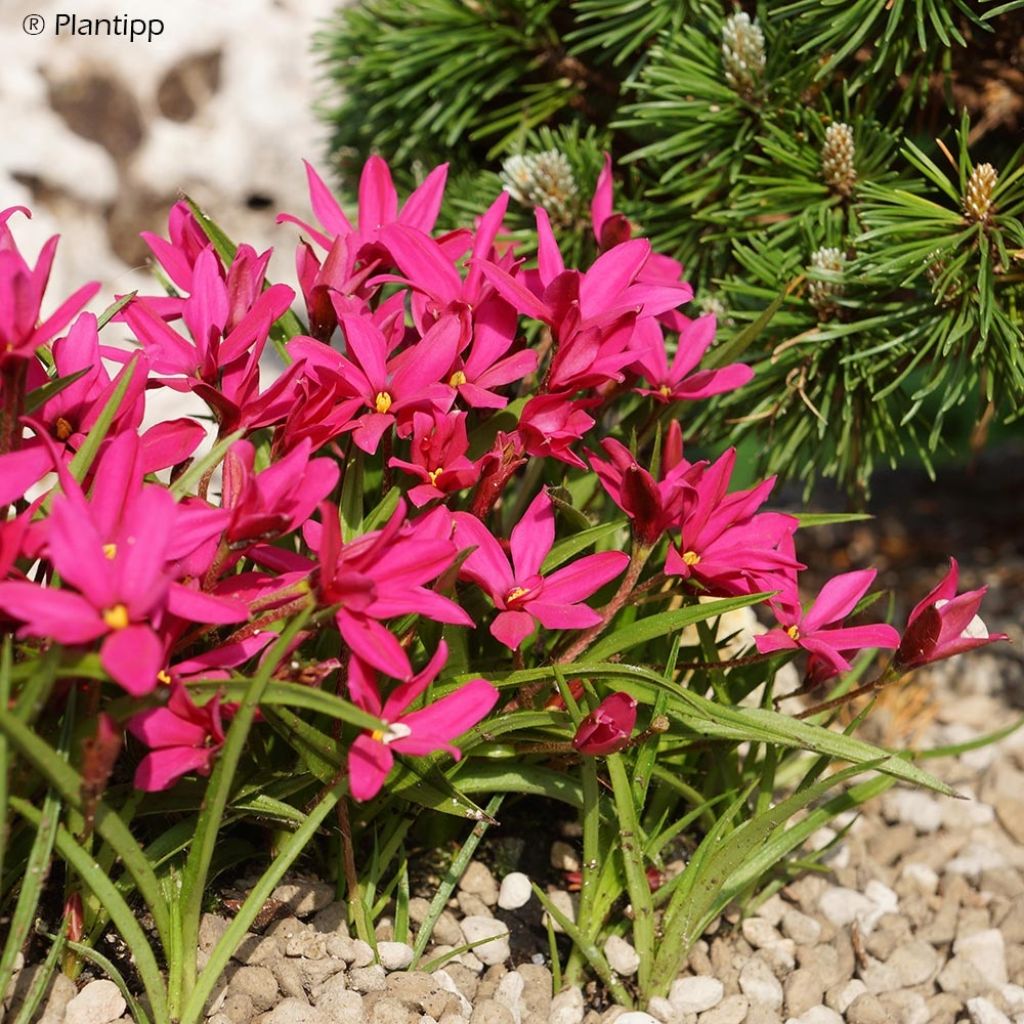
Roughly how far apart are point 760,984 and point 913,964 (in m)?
0.22

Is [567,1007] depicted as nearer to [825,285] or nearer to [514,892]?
[514,892]

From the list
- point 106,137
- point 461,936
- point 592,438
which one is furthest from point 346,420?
point 106,137

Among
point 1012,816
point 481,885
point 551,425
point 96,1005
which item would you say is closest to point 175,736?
point 96,1005

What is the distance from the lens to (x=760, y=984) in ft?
4.33

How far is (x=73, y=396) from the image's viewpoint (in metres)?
A: 1.12

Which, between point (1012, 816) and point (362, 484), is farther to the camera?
point (1012, 816)

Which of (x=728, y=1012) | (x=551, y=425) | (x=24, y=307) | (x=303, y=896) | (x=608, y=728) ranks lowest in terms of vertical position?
(x=728, y=1012)

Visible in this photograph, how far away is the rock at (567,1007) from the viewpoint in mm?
1217

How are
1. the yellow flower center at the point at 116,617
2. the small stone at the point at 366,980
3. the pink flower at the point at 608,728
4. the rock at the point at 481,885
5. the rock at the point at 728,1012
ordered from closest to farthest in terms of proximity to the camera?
the yellow flower center at the point at 116,617 < the pink flower at the point at 608,728 < the small stone at the point at 366,980 < the rock at the point at 728,1012 < the rock at the point at 481,885

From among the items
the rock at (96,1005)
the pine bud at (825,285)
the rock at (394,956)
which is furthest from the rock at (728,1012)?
the pine bud at (825,285)

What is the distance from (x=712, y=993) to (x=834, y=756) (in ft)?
1.03

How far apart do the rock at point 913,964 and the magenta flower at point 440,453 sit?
31.8 inches

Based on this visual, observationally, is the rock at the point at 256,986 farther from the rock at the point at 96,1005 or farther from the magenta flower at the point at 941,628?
the magenta flower at the point at 941,628

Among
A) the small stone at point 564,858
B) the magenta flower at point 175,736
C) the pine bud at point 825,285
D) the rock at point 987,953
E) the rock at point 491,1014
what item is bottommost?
the rock at point 987,953
